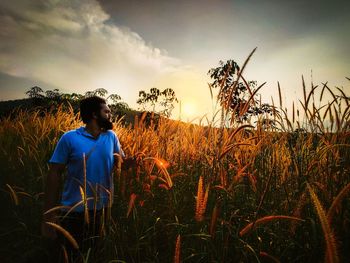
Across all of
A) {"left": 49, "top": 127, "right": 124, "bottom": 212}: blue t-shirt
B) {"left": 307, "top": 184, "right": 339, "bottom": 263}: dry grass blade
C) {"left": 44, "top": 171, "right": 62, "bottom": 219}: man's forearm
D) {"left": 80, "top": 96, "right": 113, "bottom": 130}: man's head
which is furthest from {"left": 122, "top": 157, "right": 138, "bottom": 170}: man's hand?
{"left": 307, "top": 184, "right": 339, "bottom": 263}: dry grass blade

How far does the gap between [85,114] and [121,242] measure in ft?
4.62

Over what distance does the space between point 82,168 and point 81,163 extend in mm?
47

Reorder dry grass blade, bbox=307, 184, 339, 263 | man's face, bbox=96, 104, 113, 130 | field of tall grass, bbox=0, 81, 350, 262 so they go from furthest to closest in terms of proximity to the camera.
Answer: man's face, bbox=96, 104, 113, 130, field of tall grass, bbox=0, 81, 350, 262, dry grass blade, bbox=307, 184, 339, 263

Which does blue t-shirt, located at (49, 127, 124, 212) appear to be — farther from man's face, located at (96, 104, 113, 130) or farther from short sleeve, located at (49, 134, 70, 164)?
man's face, located at (96, 104, 113, 130)

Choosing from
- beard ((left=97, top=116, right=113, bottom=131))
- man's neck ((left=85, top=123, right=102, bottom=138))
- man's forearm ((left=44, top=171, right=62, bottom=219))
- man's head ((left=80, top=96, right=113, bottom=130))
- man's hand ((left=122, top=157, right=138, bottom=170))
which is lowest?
man's forearm ((left=44, top=171, right=62, bottom=219))

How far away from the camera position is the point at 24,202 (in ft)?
11.3

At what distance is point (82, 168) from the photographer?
2.69m

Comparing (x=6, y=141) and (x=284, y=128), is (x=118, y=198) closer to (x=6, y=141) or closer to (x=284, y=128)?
(x=284, y=128)

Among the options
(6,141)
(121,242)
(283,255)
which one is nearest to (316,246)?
(283,255)

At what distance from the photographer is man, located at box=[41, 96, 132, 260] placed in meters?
2.56

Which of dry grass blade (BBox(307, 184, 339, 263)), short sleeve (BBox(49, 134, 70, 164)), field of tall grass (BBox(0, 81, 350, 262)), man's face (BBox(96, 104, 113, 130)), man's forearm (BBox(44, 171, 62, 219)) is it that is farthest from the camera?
man's face (BBox(96, 104, 113, 130))

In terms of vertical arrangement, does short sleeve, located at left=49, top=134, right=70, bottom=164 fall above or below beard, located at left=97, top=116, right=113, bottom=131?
below

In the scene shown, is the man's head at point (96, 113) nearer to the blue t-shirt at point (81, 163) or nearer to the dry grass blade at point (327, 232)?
the blue t-shirt at point (81, 163)

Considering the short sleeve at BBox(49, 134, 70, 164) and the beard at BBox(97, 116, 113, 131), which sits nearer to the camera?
the short sleeve at BBox(49, 134, 70, 164)
